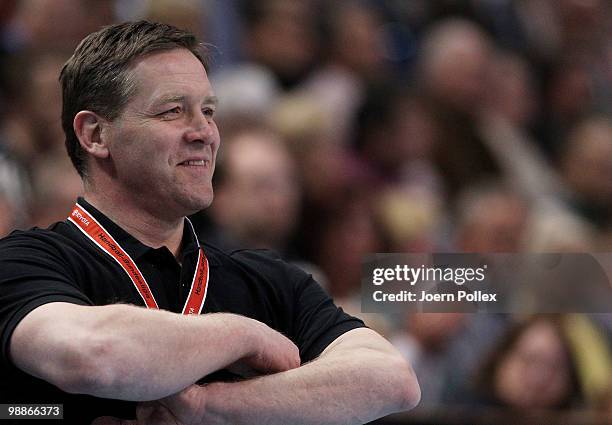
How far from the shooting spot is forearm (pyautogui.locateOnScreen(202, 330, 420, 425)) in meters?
2.09

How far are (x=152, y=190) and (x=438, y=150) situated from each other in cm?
266

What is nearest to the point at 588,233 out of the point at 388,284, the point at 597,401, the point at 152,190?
the point at 597,401

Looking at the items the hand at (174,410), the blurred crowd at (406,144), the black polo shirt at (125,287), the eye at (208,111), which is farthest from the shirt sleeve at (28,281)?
the blurred crowd at (406,144)

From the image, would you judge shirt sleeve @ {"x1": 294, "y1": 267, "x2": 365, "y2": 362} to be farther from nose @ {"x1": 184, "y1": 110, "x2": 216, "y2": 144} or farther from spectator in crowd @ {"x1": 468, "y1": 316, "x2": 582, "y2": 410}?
spectator in crowd @ {"x1": 468, "y1": 316, "x2": 582, "y2": 410}

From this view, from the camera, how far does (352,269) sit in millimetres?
4059

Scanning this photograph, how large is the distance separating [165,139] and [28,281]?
495 mm

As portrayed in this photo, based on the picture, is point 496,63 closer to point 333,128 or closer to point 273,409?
point 333,128

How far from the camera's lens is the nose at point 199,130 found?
2395mm

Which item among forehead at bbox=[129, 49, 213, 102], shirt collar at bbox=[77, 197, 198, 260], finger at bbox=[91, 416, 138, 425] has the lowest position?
finger at bbox=[91, 416, 138, 425]

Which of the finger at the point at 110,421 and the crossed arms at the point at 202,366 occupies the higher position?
the crossed arms at the point at 202,366

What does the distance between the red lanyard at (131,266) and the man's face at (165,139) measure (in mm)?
122

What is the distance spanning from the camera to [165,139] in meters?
2.38

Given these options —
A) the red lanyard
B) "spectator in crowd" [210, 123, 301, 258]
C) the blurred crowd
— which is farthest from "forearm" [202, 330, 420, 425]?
"spectator in crowd" [210, 123, 301, 258]

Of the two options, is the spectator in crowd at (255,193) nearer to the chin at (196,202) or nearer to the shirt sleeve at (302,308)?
the shirt sleeve at (302,308)
